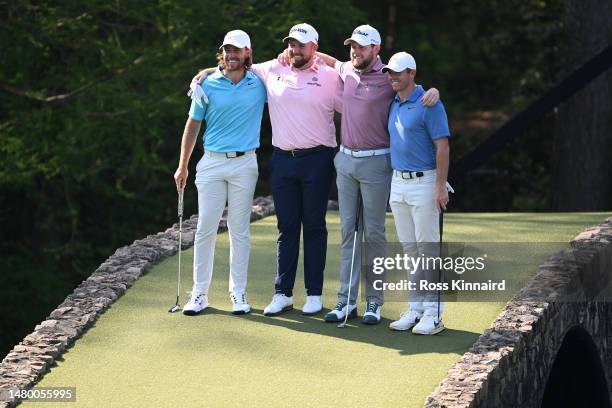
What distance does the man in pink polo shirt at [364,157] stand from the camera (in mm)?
8547

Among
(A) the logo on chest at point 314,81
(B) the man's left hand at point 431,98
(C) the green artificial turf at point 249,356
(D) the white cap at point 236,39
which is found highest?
(D) the white cap at point 236,39

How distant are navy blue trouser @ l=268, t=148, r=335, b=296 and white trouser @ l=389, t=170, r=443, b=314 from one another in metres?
0.61

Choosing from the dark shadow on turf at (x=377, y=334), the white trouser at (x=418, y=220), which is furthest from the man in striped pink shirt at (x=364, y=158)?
the white trouser at (x=418, y=220)

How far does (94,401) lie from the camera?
24.3 ft

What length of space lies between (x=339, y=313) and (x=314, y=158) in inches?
41.1

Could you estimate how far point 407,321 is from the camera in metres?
8.72

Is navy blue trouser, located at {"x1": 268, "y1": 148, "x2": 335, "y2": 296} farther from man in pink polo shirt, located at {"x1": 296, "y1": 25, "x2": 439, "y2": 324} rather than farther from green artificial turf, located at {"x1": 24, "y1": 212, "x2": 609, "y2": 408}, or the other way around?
green artificial turf, located at {"x1": 24, "y1": 212, "x2": 609, "y2": 408}

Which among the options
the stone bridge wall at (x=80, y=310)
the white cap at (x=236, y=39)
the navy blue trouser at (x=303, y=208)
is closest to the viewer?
the stone bridge wall at (x=80, y=310)

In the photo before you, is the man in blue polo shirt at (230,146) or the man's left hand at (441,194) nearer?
the man's left hand at (441,194)

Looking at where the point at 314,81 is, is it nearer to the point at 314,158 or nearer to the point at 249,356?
the point at 314,158

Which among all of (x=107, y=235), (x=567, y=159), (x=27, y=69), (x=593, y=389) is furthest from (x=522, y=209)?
(x=593, y=389)

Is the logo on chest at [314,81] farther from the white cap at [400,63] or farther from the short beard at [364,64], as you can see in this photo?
the white cap at [400,63]

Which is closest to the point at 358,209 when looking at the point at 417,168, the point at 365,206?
the point at 365,206

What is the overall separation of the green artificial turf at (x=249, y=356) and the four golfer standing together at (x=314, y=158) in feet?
0.74
